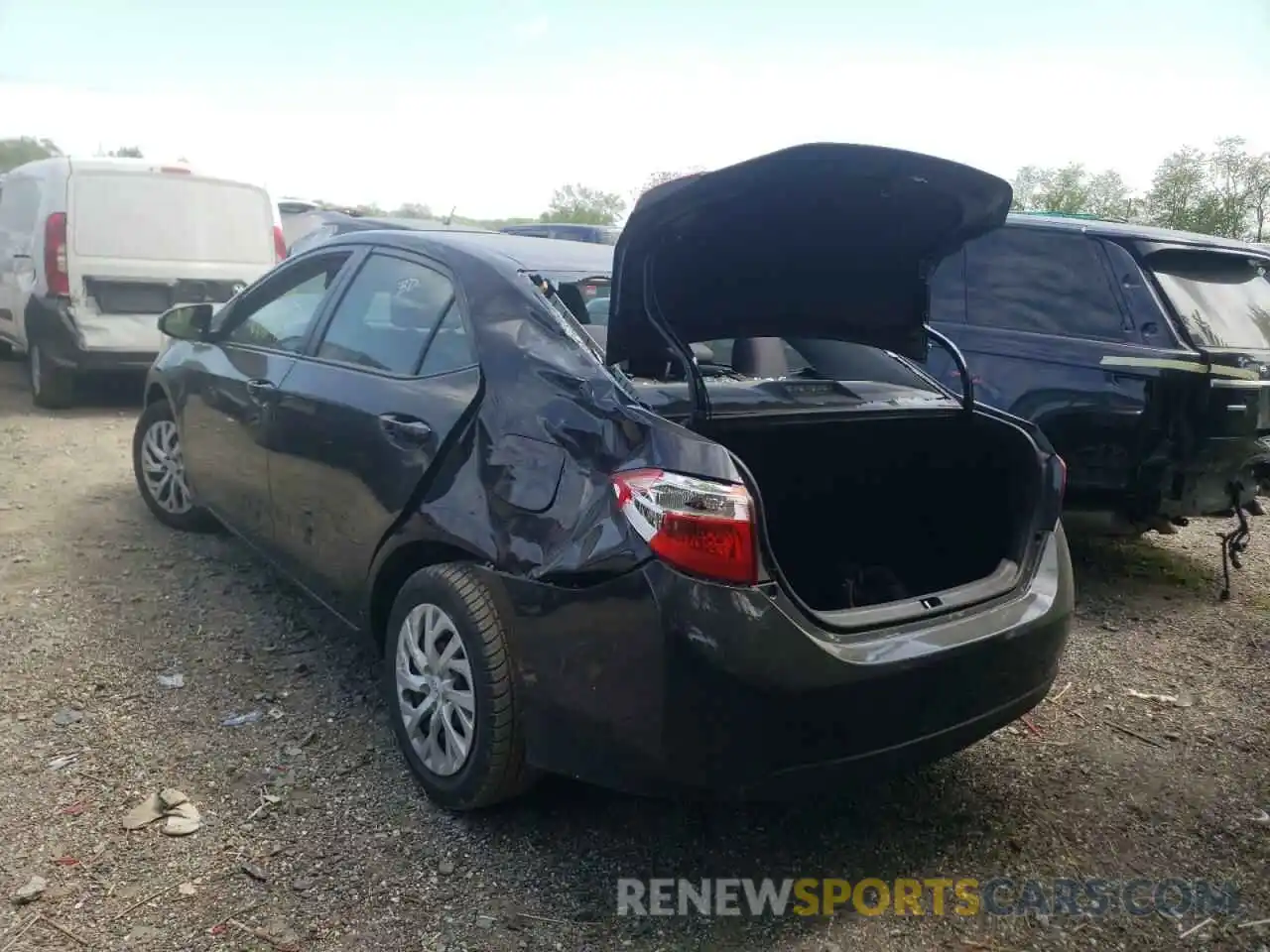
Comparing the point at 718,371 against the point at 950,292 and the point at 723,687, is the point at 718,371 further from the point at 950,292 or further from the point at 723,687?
the point at 950,292

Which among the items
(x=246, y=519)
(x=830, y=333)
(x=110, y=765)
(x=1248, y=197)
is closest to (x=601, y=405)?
(x=830, y=333)

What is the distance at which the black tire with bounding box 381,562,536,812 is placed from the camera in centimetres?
261

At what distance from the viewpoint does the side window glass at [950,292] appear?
212 inches

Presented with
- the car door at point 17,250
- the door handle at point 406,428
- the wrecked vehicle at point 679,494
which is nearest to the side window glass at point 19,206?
the car door at point 17,250

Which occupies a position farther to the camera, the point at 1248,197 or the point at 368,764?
the point at 1248,197

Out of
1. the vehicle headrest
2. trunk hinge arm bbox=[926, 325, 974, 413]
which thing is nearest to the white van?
the vehicle headrest

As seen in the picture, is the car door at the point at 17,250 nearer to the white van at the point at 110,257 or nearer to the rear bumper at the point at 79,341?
the white van at the point at 110,257

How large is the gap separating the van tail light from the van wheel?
7124 millimetres

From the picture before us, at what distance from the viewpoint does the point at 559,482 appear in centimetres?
254

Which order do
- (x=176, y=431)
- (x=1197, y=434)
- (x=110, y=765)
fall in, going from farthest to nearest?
(x=176, y=431) → (x=1197, y=434) → (x=110, y=765)

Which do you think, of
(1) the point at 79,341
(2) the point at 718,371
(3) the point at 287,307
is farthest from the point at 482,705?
(1) the point at 79,341

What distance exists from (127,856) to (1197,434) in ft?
14.3

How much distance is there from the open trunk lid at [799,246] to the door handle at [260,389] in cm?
169

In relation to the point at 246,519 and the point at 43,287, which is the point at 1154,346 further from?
the point at 43,287
